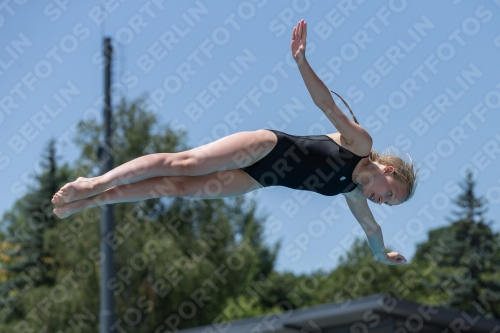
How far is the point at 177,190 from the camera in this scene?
4.70 metres

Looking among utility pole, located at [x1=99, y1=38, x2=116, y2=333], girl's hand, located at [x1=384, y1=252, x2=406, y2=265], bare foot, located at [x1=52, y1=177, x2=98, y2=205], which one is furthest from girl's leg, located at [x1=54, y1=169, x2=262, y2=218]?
utility pole, located at [x1=99, y1=38, x2=116, y2=333]

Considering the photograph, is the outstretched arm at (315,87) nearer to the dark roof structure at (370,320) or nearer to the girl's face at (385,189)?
the girl's face at (385,189)

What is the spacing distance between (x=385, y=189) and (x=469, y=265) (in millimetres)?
27019

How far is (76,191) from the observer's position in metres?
4.31

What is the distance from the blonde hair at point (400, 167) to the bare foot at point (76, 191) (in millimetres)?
1779

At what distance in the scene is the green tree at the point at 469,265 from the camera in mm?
Answer: 29078

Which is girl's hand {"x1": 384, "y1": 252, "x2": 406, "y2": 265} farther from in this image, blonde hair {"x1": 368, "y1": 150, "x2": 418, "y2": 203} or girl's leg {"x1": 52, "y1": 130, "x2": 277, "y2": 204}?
girl's leg {"x1": 52, "y1": 130, "x2": 277, "y2": 204}

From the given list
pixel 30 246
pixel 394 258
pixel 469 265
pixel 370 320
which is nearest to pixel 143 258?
pixel 30 246

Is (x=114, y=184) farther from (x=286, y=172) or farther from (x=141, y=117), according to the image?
(x=141, y=117)

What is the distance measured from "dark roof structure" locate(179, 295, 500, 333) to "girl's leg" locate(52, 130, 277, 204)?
7791mm

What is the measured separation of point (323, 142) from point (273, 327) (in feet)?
→ 31.1

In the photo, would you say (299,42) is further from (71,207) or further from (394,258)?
(394,258)

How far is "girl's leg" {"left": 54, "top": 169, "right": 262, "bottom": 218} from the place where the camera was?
4500 millimetres

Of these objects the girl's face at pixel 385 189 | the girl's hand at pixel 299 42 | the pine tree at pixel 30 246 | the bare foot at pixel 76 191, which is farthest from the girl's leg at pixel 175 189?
the pine tree at pixel 30 246
